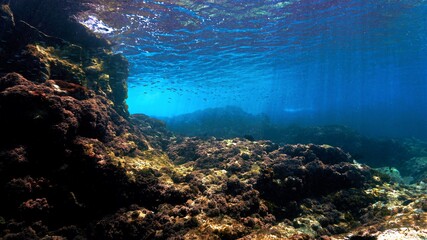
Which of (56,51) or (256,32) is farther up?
(256,32)

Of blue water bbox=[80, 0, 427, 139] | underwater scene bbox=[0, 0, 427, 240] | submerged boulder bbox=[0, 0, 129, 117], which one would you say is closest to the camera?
underwater scene bbox=[0, 0, 427, 240]

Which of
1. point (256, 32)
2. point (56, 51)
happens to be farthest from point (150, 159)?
point (256, 32)

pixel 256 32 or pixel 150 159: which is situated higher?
pixel 256 32

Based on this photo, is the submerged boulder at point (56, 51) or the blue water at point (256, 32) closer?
the submerged boulder at point (56, 51)

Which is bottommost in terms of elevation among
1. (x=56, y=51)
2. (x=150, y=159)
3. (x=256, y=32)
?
(x=150, y=159)

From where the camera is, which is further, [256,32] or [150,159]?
[256,32]

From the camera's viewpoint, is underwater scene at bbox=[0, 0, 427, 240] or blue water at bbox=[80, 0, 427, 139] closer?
underwater scene at bbox=[0, 0, 427, 240]

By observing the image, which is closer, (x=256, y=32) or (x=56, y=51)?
(x=56, y=51)

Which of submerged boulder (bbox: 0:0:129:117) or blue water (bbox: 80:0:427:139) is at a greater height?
blue water (bbox: 80:0:427:139)

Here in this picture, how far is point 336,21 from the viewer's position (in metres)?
22.6

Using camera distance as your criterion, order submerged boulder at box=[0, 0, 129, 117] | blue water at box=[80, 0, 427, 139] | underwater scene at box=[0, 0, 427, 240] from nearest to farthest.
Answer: underwater scene at box=[0, 0, 427, 240]
submerged boulder at box=[0, 0, 129, 117]
blue water at box=[80, 0, 427, 139]

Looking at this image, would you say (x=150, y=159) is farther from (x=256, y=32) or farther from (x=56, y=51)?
(x=256, y=32)

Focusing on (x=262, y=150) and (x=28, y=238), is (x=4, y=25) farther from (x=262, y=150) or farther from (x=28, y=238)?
(x=262, y=150)

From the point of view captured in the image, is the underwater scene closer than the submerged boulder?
Yes
